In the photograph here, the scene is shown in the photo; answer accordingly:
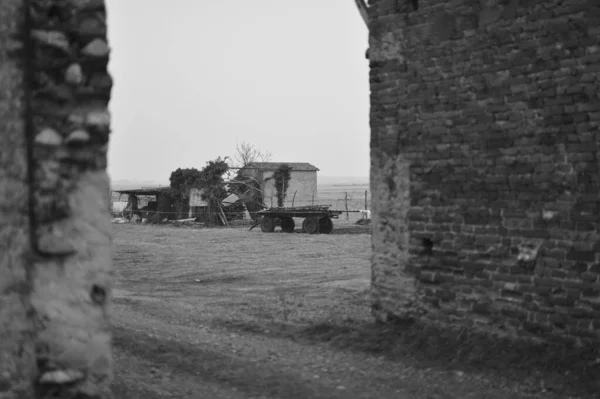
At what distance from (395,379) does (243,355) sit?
5.78ft

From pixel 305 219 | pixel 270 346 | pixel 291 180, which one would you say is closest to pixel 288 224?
pixel 305 219

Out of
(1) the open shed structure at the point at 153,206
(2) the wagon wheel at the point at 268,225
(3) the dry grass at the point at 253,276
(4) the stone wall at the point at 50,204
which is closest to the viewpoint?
(4) the stone wall at the point at 50,204

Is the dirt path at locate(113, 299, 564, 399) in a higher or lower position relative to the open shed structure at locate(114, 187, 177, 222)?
lower

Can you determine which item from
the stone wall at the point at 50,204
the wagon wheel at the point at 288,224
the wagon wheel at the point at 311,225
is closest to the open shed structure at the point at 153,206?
the wagon wheel at the point at 288,224

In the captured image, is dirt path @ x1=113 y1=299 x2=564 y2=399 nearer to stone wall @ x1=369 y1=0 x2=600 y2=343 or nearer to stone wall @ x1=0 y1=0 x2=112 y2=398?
stone wall @ x1=369 y1=0 x2=600 y2=343

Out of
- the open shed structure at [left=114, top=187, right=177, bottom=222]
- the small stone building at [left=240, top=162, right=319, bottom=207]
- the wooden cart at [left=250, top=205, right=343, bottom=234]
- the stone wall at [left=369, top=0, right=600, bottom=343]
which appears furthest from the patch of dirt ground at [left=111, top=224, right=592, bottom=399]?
the small stone building at [left=240, top=162, right=319, bottom=207]

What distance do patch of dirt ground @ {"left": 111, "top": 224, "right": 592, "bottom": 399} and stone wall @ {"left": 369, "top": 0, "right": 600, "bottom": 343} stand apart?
29.5 inches

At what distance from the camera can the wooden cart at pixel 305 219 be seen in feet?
94.3

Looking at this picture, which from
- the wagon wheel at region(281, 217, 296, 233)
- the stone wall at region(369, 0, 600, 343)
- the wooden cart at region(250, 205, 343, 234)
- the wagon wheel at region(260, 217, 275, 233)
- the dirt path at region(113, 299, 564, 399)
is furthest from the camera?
the wagon wheel at region(260, 217, 275, 233)

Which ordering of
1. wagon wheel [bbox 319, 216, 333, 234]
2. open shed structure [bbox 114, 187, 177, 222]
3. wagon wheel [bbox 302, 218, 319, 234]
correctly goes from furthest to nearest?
open shed structure [bbox 114, 187, 177, 222], wagon wheel [bbox 319, 216, 333, 234], wagon wheel [bbox 302, 218, 319, 234]

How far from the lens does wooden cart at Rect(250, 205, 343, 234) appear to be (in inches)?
1132

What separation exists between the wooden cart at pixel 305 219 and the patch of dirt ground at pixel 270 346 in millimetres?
13147

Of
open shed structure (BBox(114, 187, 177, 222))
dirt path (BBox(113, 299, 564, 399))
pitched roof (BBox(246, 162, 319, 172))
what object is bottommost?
dirt path (BBox(113, 299, 564, 399))

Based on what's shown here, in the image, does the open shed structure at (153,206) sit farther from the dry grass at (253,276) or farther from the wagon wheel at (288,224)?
the dry grass at (253,276)
